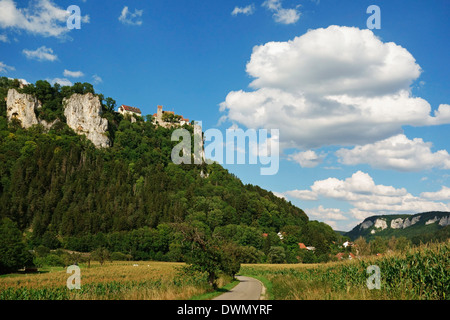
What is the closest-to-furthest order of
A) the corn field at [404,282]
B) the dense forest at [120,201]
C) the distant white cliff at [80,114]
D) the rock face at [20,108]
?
the corn field at [404,282]
the dense forest at [120,201]
the rock face at [20,108]
the distant white cliff at [80,114]

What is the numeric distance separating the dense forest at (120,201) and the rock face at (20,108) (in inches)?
172

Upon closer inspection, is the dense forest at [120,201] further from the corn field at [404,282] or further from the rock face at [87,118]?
the corn field at [404,282]

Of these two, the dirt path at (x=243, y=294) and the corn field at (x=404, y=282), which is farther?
the dirt path at (x=243, y=294)

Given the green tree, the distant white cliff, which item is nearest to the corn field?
the green tree

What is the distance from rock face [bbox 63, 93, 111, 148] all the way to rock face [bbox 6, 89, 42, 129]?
18675mm

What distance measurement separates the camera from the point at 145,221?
12800 cm

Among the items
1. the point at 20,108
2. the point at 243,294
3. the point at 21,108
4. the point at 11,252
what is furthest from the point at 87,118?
the point at 243,294

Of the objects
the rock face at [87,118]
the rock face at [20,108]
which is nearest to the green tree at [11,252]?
the rock face at [87,118]

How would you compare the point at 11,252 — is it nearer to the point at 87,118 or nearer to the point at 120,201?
the point at 120,201

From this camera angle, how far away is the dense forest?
11231 centimetres

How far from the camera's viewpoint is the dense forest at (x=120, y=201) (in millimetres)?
112312

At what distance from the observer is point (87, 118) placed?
189 metres

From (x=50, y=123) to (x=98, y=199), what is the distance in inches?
3098
